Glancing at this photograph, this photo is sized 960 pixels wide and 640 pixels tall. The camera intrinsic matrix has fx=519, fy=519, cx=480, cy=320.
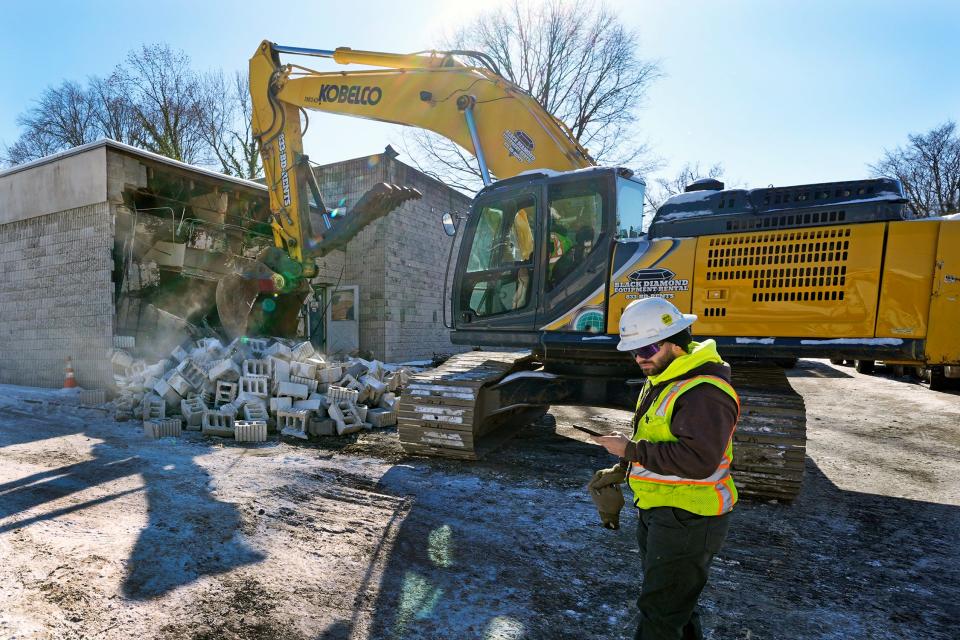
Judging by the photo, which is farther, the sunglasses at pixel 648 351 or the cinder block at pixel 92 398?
the cinder block at pixel 92 398

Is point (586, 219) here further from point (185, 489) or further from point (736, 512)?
point (185, 489)

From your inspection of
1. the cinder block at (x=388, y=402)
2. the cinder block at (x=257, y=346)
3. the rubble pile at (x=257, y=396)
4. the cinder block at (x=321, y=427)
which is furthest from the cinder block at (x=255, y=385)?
the cinder block at (x=388, y=402)

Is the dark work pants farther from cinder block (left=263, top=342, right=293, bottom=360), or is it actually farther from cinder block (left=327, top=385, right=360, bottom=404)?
cinder block (left=263, top=342, right=293, bottom=360)

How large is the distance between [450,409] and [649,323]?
3.49 metres

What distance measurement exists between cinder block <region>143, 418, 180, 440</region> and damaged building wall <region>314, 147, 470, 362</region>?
6522 mm

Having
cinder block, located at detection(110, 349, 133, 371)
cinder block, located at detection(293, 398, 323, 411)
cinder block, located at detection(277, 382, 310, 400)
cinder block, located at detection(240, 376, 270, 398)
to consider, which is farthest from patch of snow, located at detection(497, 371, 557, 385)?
cinder block, located at detection(110, 349, 133, 371)

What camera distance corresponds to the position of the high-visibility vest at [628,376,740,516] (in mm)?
1967

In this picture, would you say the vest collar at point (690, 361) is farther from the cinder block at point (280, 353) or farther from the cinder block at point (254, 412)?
the cinder block at point (280, 353)

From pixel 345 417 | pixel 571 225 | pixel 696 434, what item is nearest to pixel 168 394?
pixel 345 417

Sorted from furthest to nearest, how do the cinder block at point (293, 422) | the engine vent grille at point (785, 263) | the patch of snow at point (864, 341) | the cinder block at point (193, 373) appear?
the cinder block at point (193, 373) < the cinder block at point (293, 422) < the engine vent grille at point (785, 263) < the patch of snow at point (864, 341)

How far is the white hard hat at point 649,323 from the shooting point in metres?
2.15

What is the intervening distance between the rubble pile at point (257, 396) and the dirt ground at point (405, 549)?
673 mm

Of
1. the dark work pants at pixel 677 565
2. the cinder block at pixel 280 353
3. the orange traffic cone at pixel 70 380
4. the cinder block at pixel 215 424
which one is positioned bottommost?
the orange traffic cone at pixel 70 380

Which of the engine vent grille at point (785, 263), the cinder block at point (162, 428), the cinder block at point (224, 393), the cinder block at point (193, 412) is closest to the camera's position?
the engine vent grille at point (785, 263)
